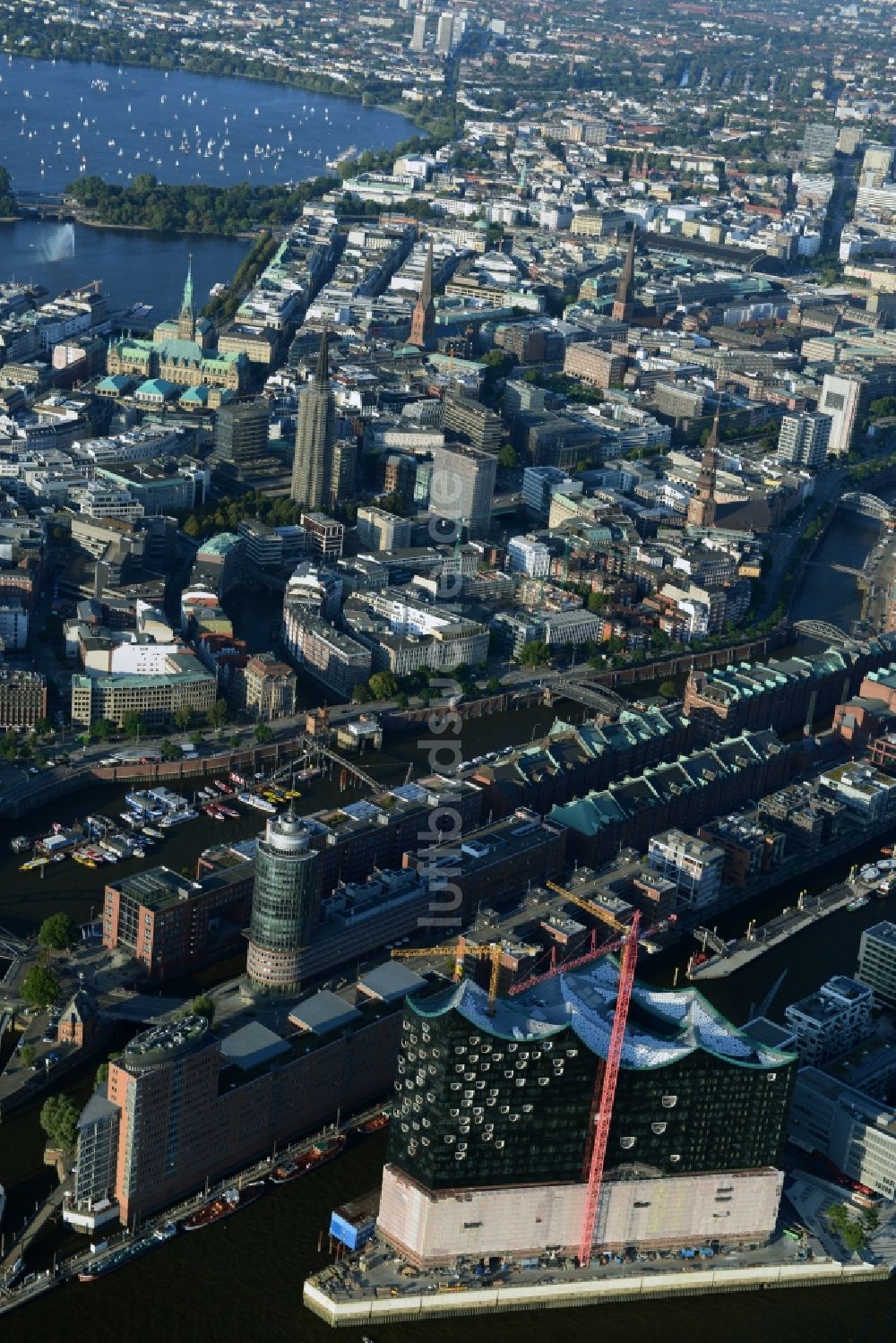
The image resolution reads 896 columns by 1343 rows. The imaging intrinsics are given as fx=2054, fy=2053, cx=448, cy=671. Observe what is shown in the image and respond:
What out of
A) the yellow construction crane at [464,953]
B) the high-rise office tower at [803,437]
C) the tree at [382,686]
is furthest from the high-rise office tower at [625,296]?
the yellow construction crane at [464,953]

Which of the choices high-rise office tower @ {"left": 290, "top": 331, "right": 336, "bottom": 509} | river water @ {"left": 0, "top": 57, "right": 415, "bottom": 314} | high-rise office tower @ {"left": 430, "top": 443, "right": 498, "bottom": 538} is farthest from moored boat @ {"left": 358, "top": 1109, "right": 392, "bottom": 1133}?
river water @ {"left": 0, "top": 57, "right": 415, "bottom": 314}

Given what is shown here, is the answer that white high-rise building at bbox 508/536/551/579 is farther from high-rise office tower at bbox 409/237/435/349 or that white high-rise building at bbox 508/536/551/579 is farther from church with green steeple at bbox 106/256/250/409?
high-rise office tower at bbox 409/237/435/349

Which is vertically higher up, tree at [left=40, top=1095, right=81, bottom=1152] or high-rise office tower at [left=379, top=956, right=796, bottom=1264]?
high-rise office tower at [left=379, top=956, right=796, bottom=1264]

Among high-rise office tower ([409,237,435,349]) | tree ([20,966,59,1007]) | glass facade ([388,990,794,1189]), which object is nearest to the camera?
glass facade ([388,990,794,1189])

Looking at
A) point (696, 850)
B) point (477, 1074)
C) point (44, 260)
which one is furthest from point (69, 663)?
point (44, 260)

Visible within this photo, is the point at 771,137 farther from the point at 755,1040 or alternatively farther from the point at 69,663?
the point at 755,1040

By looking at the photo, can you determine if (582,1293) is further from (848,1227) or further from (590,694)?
(590,694)

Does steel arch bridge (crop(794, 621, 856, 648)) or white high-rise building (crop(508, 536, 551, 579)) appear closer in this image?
steel arch bridge (crop(794, 621, 856, 648))
